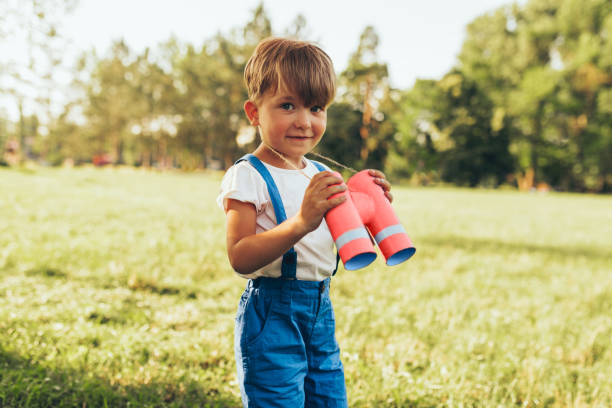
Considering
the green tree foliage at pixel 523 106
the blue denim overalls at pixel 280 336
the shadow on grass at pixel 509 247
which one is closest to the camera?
the blue denim overalls at pixel 280 336

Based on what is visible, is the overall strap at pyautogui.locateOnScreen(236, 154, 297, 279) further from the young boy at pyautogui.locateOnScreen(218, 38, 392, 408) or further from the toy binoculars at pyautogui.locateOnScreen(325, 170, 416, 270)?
the toy binoculars at pyautogui.locateOnScreen(325, 170, 416, 270)

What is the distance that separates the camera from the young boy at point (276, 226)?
1435 millimetres

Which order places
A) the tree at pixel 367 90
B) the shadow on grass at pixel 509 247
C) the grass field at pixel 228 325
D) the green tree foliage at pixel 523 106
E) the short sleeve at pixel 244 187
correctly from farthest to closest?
1. the green tree foliage at pixel 523 106
2. the tree at pixel 367 90
3. the shadow on grass at pixel 509 247
4. the grass field at pixel 228 325
5. the short sleeve at pixel 244 187

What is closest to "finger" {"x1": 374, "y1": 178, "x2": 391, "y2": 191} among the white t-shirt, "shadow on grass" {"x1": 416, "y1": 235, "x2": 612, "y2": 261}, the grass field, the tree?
the white t-shirt

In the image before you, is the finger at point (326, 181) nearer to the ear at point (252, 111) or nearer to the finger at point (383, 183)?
the finger at point (383, 183)

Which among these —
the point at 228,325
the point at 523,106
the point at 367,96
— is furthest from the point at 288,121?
the point at 523,106

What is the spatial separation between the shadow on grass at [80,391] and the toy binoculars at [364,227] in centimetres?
130

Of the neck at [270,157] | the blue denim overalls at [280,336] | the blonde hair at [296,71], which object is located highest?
the blonde hair at [296,71]

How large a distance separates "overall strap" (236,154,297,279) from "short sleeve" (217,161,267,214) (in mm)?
19

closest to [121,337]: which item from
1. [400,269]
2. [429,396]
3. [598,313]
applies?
[429,396]

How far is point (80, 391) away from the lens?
2.11 meters

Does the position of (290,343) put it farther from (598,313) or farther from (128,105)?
(128,105)

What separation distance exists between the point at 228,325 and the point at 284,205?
179cm

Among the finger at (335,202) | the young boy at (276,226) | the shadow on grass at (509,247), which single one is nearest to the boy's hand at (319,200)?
the finger at (335,202)
